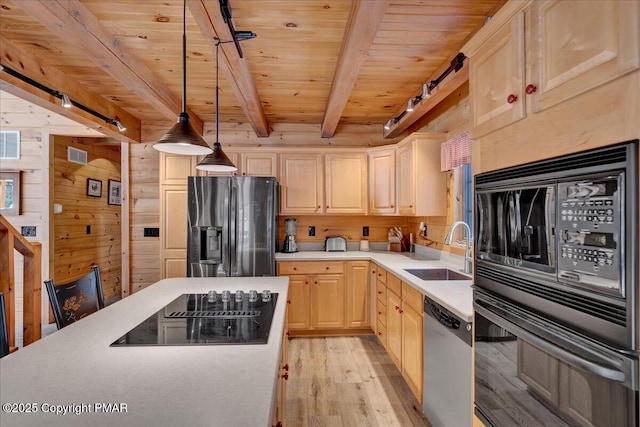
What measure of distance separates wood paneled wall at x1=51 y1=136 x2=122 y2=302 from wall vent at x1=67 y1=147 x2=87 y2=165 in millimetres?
51

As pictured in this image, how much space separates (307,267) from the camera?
141 inches

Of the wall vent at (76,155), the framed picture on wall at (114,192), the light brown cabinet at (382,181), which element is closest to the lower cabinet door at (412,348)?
the light brown cabinet at (382,181)

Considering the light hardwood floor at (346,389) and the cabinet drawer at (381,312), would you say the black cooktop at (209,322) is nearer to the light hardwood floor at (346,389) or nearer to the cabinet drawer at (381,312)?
the light hardwood floor at (346,389)

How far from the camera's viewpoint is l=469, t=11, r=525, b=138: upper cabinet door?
123 centimetres

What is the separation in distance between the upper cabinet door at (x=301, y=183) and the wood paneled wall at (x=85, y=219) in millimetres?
2782

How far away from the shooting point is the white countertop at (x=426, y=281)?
172 centimetres

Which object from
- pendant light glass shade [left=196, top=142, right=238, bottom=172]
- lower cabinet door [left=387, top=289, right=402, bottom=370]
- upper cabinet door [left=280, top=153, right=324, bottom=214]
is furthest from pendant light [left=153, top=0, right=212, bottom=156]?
upper cabinet door [left=280, top=153, right=324, bottom=214]

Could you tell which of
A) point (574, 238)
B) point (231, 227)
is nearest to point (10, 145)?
point (231, 227)

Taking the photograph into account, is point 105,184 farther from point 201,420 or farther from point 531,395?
point 531,395

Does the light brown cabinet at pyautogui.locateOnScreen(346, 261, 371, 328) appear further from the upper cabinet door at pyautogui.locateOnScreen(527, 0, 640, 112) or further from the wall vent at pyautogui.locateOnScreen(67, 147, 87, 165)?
the wall vent at pyautogui.locateOnScreen(67, 147, 87, 165)

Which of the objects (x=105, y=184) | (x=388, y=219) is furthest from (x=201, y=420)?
(x=105, y=184)

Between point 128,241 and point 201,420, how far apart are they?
3985 mm

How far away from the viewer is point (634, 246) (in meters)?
0.80

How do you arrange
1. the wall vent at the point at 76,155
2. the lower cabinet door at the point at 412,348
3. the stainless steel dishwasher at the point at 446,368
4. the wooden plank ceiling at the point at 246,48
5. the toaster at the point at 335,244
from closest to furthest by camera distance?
the stainless steel dishwasher at the point at 446,368, the wooden plank ceiling at the point at 246,48, the lower cabinet door at the point at 412,348, the toaster at the point at 335,244, the wall vent at the point at 76,155
